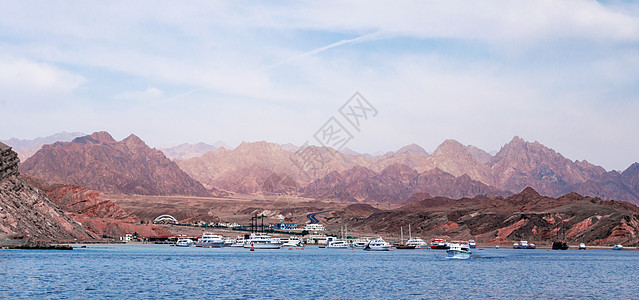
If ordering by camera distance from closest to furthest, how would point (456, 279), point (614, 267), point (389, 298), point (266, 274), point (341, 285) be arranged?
point (389, 298), point (341, 285), point (456, 279), point (266, 274), point (614, 267)

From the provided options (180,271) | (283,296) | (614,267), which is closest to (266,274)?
(180,271)

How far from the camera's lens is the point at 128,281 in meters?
120

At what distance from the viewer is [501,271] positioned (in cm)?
15800

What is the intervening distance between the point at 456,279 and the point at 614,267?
6635cm

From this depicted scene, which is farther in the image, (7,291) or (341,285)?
(341,285)

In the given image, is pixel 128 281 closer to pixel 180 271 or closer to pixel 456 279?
pixel 180 271

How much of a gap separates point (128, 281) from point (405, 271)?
207 feet

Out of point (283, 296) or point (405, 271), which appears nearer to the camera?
point (283, 296)

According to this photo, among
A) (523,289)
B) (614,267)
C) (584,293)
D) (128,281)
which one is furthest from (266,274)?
(614,267)

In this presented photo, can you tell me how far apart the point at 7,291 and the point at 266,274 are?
5453 centimetres

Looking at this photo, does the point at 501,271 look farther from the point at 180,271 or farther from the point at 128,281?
the point at 128,281

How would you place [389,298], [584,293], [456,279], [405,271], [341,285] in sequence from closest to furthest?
[389,298] < [584,293] < [341,285] < [456,279] < [405,271]

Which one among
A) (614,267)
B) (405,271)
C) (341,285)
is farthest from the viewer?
(614,267)

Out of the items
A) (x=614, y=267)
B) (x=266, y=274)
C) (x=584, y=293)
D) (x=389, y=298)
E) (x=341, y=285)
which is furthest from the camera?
(x=614, y=267)
